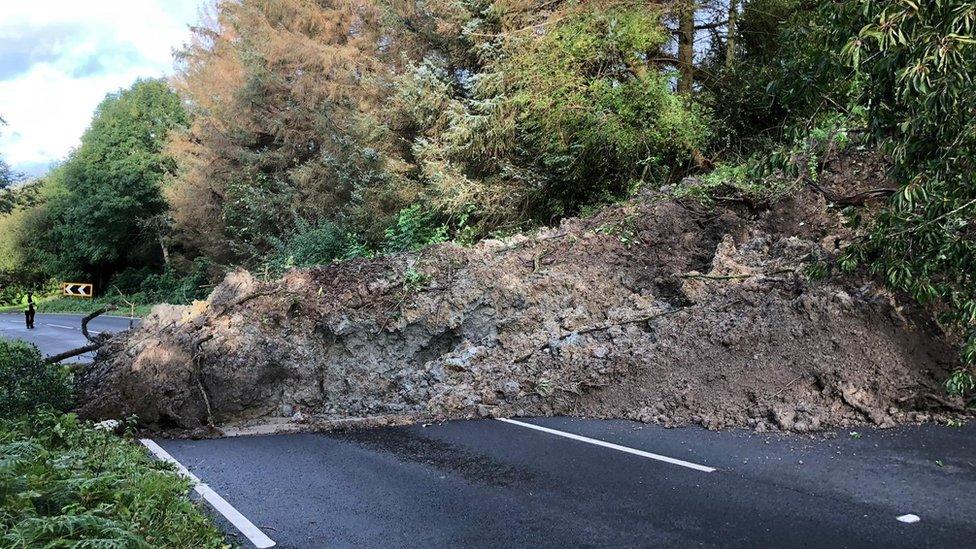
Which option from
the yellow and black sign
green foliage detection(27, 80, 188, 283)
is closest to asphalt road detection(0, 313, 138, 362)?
green foliage detection(27, 80, 188, 283)

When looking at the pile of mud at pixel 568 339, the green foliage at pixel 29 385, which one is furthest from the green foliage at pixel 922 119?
Answer: the green foliage at pixel 29 385

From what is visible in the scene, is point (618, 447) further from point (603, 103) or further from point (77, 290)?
point (77, 290)

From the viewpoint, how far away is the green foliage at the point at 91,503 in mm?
3805

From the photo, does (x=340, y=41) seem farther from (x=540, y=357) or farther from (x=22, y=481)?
(x=22, y=481)

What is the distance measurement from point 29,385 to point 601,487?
23.4ft

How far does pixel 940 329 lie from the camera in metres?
7.70

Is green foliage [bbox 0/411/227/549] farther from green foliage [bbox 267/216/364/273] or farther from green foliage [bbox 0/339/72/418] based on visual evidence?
green foliage [bbox 267/216/364/273]

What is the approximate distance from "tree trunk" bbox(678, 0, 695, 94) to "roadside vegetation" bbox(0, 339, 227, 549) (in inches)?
565

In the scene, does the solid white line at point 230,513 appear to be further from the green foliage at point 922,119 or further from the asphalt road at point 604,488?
the green foliage at point 922,119

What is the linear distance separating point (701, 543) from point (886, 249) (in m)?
2.50

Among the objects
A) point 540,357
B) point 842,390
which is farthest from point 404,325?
point 842,390

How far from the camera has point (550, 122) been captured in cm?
1581

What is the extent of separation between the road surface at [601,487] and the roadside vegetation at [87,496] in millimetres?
564

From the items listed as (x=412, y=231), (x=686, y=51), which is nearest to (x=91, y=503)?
(x=412, y=231)
